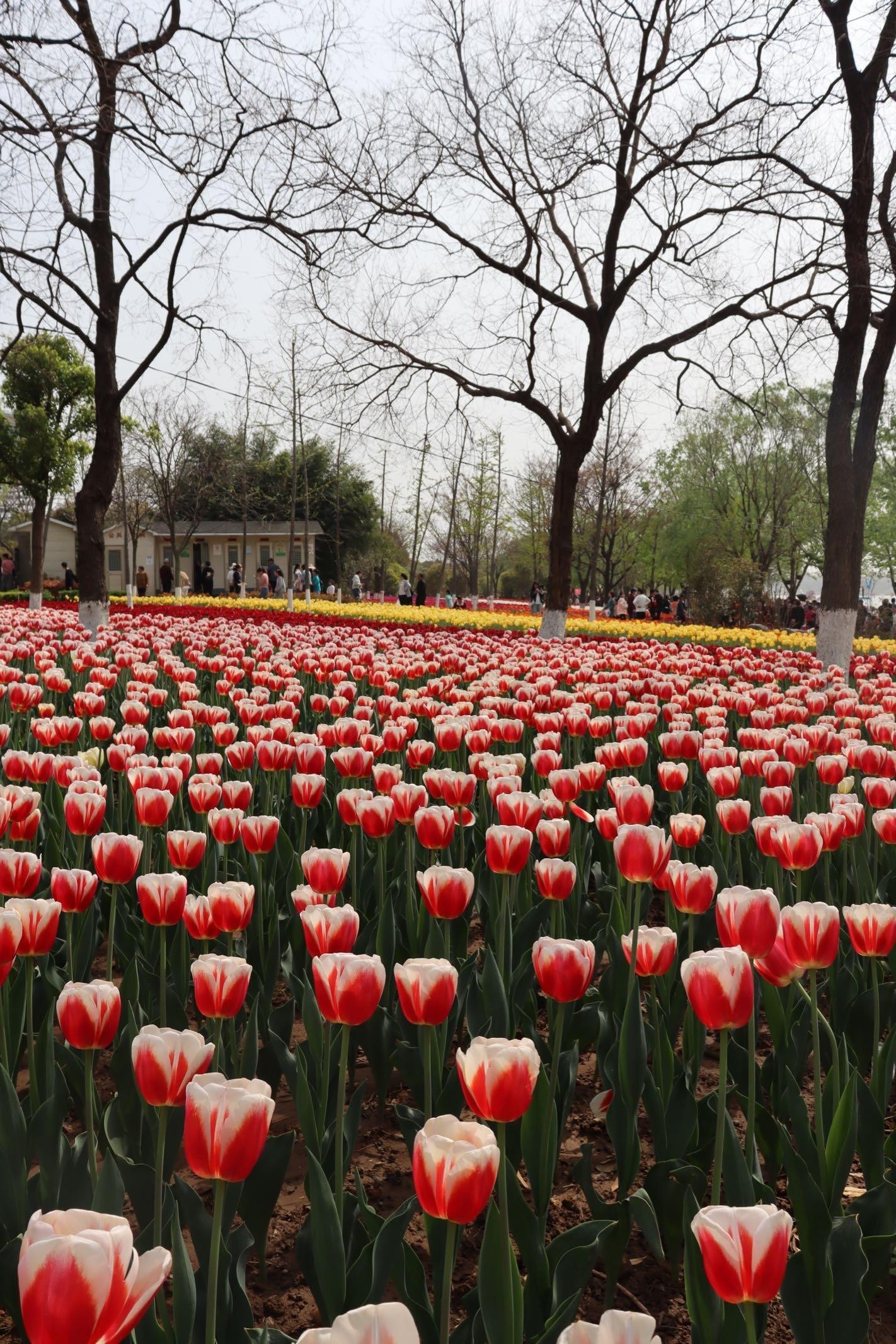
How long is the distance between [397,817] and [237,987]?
4.19 ft

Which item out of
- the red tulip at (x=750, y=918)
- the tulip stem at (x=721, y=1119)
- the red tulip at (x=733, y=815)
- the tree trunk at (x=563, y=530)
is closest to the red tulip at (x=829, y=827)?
the red tulip at (x=733, y=815)

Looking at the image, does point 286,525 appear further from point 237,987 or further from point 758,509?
point 237,987

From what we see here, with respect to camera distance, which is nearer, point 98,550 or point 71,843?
point 71,843

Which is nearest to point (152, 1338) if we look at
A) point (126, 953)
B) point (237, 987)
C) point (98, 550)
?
point (237, 987)

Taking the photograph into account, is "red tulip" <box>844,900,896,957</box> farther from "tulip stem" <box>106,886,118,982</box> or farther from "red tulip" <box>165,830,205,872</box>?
"tulip stem" <box>106,886,118,982</box>

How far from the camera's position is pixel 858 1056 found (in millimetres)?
2463

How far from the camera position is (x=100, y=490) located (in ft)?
44.3

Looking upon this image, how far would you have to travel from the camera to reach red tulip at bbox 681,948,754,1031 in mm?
1588

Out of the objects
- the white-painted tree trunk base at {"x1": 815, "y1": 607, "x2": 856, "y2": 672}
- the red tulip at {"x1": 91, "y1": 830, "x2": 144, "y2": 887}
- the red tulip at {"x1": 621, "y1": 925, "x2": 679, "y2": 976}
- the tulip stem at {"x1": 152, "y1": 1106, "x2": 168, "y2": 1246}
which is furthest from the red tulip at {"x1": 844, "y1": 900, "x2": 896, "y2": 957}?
the white-painted tree trunk base at {"x1": 815, "y1": 607, "x2": 856, "y2": 672}

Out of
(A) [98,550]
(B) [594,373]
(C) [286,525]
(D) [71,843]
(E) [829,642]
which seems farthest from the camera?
(C) [286,525]

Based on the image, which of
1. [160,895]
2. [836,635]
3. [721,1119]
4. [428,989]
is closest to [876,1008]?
[721,1119]

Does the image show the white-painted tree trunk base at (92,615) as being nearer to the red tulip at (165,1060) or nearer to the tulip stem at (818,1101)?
the tulip stem at (818,1101)

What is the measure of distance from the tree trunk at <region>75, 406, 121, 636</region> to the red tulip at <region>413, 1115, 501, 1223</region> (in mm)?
12508

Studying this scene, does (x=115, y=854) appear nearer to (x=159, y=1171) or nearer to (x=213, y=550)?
(x=159, y=1171)
